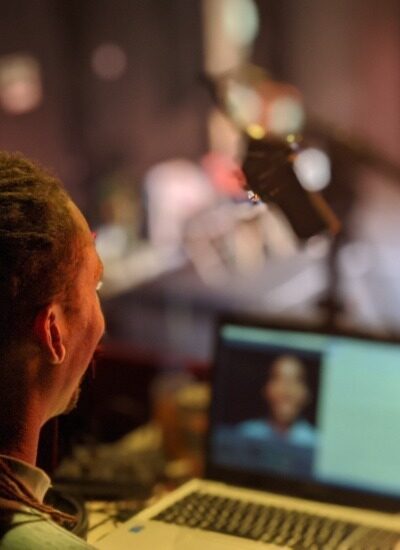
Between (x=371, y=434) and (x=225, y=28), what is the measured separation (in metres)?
4.20

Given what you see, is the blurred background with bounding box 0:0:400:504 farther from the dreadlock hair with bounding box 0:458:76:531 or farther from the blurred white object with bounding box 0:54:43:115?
the dreadlock hair with bounding box 0:458:76:531

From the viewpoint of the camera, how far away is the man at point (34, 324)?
37.2 inches

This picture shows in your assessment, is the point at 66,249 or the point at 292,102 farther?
the point at 292,102

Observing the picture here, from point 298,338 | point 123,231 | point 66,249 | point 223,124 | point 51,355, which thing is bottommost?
point 123,231

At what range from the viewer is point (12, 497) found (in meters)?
0.95

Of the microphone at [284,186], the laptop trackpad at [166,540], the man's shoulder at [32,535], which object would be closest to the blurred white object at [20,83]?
the microphone at [284,186]

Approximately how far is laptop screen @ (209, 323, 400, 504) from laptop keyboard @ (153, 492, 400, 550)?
0.38 feet

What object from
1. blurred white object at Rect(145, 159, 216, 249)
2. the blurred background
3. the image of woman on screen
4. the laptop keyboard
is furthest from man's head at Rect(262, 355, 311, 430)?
blurred white object at Rect(145, 159, 216, 249)

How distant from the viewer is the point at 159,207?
5133 mm

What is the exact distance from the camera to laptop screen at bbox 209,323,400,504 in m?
1.56

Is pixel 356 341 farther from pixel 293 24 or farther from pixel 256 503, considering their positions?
pixel 293 24

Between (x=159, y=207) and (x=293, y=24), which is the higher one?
(x=293, y=24)

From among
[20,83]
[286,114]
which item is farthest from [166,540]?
[20,83]

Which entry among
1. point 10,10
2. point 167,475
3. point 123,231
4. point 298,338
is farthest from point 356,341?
point 10,10
